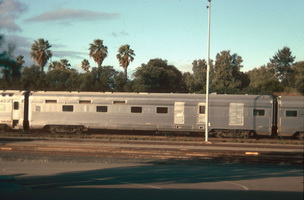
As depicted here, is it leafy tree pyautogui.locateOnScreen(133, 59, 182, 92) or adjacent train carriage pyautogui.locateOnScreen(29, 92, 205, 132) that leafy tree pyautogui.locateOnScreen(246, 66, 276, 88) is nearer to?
leafy tree pyautogui.locateOnScreen(133, 59, 182, 92)

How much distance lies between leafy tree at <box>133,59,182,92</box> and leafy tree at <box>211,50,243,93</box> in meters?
5.92

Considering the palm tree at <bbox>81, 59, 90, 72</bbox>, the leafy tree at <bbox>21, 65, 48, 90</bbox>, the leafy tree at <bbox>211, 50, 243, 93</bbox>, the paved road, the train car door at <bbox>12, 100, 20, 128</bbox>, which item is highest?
the palm tree at <bbox>81, 59, 90, 72</bbox>

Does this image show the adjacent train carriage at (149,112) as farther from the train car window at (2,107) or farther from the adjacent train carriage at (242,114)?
the train car window at (2,107)

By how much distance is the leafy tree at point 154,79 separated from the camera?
48.8 meters

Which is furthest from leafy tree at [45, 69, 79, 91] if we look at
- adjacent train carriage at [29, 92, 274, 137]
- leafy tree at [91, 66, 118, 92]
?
adjacent train carriage at [29, 92, 274, 137]

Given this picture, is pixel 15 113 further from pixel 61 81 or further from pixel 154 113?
pixel 61 81

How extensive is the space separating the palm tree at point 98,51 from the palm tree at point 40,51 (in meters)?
6.93

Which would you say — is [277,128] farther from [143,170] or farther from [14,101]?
[14,101]

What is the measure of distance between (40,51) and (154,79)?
781 inches

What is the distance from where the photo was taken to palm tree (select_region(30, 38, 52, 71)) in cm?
5847

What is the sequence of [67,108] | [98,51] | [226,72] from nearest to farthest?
[67,108] → [226,72] → [98,51]

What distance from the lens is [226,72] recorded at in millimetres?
54781

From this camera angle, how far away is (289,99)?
25.2 m

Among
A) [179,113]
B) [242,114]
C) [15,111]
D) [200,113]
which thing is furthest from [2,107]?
[242,114]
